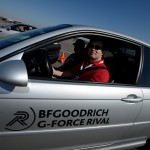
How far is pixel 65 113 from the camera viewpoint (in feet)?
9.28

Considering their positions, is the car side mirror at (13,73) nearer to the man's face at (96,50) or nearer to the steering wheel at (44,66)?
the steering wheel at (44,66)

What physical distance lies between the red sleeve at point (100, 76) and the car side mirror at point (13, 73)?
1054 mm

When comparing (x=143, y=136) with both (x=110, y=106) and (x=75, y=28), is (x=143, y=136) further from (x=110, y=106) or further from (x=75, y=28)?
(x=75, y=28)

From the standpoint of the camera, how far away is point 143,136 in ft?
13.0

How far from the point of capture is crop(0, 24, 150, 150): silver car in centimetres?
253

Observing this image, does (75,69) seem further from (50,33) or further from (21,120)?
(21,120)

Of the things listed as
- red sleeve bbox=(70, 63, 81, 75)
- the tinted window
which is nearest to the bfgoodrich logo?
red sleeve bbox=(70, 63, 81, 75)

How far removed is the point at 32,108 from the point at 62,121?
0.38m

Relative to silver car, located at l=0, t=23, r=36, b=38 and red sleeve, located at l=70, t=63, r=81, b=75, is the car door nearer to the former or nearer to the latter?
red sleeve, located at l=70, t=63, r=81, b=75

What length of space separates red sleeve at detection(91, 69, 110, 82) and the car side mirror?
1054 millimetres

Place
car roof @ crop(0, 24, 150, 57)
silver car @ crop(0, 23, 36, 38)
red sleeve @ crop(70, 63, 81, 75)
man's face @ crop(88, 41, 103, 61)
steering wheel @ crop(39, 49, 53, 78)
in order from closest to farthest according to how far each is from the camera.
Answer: car roof @ crop(0, 24, 150, 57) < steering wheel @ crop(39, 49, 53, 78) < man's face @ crop(88, 41, 103, 61) < red sleeve @ crop(70, 63, 81, 75) < silver car @ crop(0, 23, 36, 38)

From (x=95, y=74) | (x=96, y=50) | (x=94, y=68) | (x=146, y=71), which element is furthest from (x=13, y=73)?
(x=146, y=71)

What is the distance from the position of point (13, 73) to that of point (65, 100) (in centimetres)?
59

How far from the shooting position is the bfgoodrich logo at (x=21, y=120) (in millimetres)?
2530
